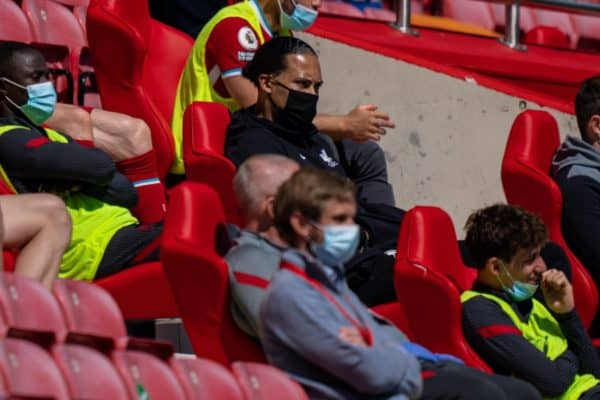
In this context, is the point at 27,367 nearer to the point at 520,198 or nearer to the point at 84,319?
the point at 84,319

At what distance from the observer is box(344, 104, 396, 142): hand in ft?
19.0

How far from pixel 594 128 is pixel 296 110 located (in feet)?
3.41

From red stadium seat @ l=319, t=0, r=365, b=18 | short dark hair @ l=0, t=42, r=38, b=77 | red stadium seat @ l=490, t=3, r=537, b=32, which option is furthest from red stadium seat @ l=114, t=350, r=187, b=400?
red stadium seat @ l=490, t=3, r=537, b=32

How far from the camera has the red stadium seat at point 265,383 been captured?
389 cm

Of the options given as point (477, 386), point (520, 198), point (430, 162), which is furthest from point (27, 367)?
point (430, 162)

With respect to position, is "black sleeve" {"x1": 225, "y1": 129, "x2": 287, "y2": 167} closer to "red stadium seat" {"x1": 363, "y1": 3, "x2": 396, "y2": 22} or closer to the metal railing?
the metal railing

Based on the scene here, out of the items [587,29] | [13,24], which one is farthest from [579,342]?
[587,29]

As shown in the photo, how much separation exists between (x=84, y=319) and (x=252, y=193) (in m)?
0.52

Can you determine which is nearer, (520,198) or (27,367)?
(27,367)

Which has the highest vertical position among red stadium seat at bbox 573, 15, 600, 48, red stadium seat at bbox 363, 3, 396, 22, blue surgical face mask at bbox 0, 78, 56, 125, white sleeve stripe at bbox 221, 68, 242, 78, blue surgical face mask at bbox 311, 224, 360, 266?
blue surgical face mask at bbox 311, 224, 360, 266

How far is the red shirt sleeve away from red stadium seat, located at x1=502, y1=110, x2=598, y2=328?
0.96 m

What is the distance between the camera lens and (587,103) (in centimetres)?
583

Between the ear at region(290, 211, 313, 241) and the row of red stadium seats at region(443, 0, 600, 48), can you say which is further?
the row of red stadium seats at region(443, 0, 600, 48)

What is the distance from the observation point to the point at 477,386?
169 inches
